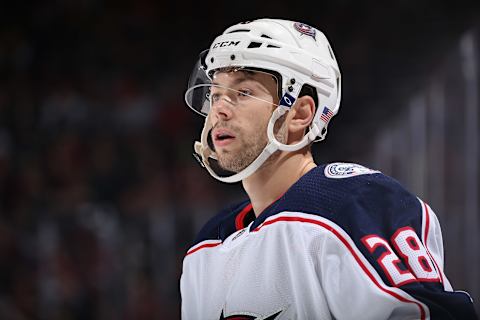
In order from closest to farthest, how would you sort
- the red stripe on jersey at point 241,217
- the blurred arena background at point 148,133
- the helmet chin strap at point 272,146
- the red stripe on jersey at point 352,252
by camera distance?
1. the red stripe on jersey at point 352,252
2. the helmet chin strap at point 272,146
3. the red stripe on jersey at point 241,217
4. the blurred arena background at point 148,133

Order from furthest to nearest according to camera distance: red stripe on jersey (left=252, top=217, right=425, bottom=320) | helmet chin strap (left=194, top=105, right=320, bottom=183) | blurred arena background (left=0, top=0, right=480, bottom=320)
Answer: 1. blurred arena background (left=0, top=0, right=480, bottom=320)
2. helmet chin strap (left=194, top=105, right=320, bottom=183)
3. red stripe on jersey (left=252, top=217, right=425, bottom=320)

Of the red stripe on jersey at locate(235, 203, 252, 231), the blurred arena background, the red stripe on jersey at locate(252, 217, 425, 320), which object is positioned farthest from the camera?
the blurred arena background

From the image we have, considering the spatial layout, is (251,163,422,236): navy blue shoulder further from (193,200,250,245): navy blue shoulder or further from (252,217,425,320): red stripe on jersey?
(193,200,250,245): navy blue shoulder

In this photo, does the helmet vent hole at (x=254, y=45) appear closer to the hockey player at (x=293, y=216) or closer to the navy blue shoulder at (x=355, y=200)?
the hockey player at (x=293, y=216)

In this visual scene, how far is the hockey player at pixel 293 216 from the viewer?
1479 millimetres

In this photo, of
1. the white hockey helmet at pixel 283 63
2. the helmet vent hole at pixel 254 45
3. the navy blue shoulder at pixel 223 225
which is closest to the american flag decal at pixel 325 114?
the white hockey helmet at pixel 283 63


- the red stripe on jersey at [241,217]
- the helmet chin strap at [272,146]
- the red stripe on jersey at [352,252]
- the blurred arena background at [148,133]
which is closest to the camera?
the red stripe on jersey at [352,252]

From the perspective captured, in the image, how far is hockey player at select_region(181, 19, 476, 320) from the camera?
1.48 meters

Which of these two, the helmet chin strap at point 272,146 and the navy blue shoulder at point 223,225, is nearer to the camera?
the helmet chin strap at point 272,146

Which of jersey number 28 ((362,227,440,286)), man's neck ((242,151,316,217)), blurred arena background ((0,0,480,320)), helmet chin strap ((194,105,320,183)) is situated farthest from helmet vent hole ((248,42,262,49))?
blurred arena background ((0,0,480,320))

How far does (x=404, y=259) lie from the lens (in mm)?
1494

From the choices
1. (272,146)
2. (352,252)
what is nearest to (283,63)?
(272,146)

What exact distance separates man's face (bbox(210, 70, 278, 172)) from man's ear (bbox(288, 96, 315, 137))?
58 mm

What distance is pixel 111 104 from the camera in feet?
14.1
